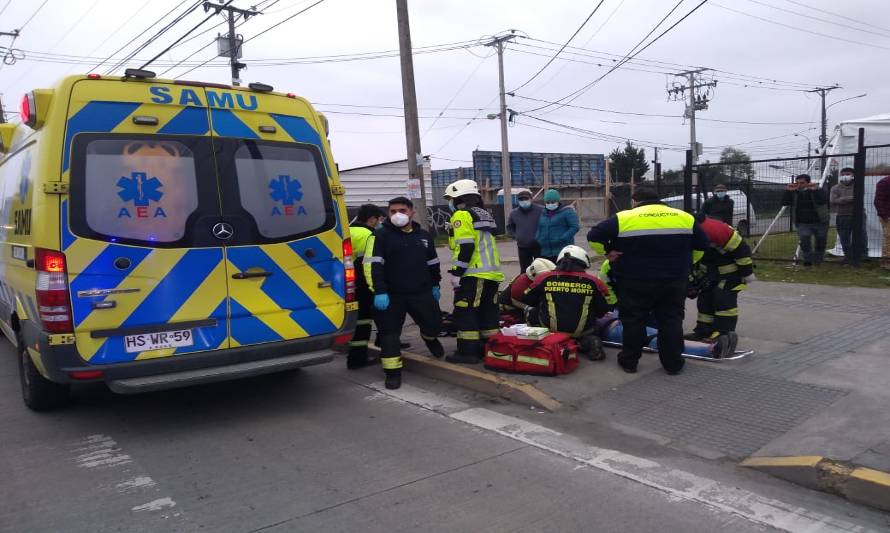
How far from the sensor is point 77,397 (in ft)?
19.2

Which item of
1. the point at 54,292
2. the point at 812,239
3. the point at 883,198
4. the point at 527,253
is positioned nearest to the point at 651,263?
the point at 527,253

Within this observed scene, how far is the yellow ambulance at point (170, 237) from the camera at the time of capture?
14.4ft

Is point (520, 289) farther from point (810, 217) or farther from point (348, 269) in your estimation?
point (810, 217)

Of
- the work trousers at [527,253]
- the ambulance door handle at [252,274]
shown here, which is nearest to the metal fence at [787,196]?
the work trousers at [527,253]

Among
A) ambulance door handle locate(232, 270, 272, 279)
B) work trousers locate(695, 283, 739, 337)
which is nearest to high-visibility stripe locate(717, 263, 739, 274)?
work trousers locate(695, 283, 739, 337)

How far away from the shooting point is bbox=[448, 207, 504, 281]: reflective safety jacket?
6.10 m

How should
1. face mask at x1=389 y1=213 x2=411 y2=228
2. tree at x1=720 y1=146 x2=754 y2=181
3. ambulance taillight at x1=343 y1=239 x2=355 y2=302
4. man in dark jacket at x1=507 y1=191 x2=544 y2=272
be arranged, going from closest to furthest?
ambulance taillight at x1=343 y1=239 x2=355 y2=302
face mask at x1=389 y1=213 x2=411 y2=228
man in dark jacket at x1=507 y1=191 x2=544 y2=272
tree at x1=720 y1=146 x2=754 y2=181

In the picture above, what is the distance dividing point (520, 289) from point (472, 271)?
3.55 ft

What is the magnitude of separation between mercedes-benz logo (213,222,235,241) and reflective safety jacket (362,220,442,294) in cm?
133

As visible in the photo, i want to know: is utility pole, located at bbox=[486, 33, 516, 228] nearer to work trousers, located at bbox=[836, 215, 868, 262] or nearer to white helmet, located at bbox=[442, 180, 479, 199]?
work trousers, located at bbox=[836, 215, 868, 262]

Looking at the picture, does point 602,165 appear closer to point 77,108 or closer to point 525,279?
point 525,279

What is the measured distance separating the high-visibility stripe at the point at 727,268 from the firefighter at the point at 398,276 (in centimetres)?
282

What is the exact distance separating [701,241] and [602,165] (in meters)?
34.6

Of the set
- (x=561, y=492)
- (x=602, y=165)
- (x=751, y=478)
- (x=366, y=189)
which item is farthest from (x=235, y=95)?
(x=602, y=165)
